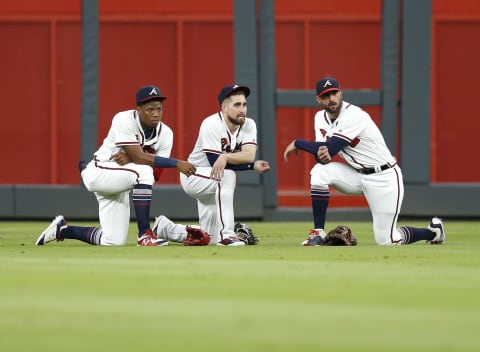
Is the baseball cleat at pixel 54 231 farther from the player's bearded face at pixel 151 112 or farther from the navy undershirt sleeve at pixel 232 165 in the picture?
the navy undershirt sleeve at pixel 232 165

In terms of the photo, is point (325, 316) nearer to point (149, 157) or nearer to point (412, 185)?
point (149, 157)

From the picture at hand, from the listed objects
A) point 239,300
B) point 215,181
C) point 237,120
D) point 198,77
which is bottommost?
point 239,300

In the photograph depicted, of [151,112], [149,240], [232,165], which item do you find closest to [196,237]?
[149,240]

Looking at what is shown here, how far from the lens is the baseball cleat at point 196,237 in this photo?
1005 cm

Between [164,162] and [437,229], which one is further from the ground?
[164,162]

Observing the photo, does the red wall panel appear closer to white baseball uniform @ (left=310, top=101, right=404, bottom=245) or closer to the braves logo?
the braves logo

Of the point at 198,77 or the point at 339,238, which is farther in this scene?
the point at 198,77

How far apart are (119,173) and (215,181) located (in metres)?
0.81

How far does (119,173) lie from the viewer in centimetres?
1004

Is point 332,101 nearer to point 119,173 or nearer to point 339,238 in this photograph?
point 339,238

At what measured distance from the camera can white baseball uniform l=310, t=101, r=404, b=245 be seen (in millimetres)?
10297

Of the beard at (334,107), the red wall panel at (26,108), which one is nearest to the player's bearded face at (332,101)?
the beard at (334,107)

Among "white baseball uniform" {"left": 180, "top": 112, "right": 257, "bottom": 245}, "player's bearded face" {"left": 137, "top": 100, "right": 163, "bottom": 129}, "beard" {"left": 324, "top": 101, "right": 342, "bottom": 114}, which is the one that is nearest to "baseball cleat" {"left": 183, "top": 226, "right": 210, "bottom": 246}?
"white baseball uniform" {"left": 180, "top": 112, "right": 257, "bottom": 245}

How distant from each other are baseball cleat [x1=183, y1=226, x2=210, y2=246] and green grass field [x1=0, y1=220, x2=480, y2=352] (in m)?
0.68
